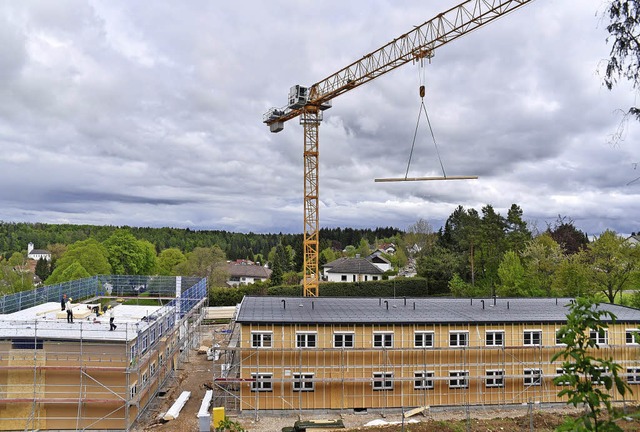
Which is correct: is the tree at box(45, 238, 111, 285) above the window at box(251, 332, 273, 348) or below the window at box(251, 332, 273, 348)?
above

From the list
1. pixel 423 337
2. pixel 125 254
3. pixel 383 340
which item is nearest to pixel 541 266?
pixel 423 337

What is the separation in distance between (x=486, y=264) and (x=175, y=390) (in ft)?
125

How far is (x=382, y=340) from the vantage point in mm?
24922

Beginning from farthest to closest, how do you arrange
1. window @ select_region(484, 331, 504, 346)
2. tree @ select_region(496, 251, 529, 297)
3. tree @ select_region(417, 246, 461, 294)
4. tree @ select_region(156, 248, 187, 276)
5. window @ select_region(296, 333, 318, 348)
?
tree @ select_region(156, 248, 187, 276) → tree @ select_region(417, 246, 461, 294) → tree @ select_region(496, 251, 529, 297) → window @ select_region(484, 331, 504, 346) → window @ select_region(296, 333, 318, 348)

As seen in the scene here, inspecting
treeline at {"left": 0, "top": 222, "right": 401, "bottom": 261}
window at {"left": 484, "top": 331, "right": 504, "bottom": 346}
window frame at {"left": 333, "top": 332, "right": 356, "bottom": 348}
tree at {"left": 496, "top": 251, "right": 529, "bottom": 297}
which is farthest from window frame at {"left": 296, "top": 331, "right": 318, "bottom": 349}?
treeline at {"left": 0, "top": 222, "right": 401, "bottom": 261}

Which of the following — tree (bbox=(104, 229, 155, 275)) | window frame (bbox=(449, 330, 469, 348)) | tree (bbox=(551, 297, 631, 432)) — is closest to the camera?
tree (bbox=(551, 297, 631, 432))

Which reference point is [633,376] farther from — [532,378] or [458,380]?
[458,380]

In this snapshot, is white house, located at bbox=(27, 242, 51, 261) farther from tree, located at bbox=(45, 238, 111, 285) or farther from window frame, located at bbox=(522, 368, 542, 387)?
window frame, located at bbox=(522, 368, 542, 387)

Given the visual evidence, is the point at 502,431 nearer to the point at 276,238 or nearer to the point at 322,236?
the point at 322,236

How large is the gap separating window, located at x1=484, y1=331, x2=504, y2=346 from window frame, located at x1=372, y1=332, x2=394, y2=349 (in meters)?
5.20

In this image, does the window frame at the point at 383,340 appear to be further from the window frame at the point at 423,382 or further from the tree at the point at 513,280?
the tree at the point at 513,280

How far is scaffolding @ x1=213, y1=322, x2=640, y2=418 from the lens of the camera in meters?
24.2

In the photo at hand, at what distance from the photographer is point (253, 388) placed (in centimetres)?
2419

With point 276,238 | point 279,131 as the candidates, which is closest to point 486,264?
point 279,131
